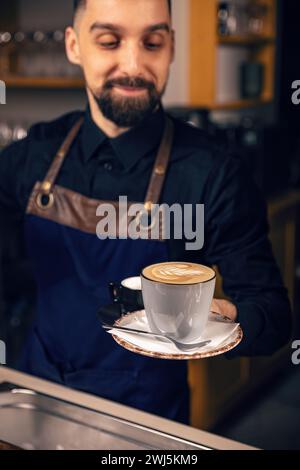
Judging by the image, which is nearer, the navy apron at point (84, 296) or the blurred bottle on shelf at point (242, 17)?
the navy apron at point (84, 296)

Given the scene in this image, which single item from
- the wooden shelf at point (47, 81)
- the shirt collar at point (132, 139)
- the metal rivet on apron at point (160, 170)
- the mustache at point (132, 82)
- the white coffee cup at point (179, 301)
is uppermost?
the mustache at point (132, 82)

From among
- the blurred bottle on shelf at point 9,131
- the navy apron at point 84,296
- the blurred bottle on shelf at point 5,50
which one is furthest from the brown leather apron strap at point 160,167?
the blurred bottle on shelf at point 5,50

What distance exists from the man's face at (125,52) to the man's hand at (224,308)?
0.23 metres

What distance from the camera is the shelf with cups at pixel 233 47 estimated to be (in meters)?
1.21

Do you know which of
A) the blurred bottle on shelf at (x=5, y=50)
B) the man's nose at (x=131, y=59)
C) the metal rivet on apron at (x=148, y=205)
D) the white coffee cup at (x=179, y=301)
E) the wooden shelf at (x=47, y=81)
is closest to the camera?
the white coffee cup at (x=179, y=301)

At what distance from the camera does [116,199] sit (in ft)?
2.67

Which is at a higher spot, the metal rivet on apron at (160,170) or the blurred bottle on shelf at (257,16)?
the blurred bottle on shelf at (257,16)

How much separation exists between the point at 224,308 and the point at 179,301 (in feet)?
0.26

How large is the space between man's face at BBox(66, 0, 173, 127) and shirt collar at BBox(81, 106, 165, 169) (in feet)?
0.09

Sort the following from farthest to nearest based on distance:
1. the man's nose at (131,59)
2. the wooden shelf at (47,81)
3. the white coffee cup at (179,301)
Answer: the wooden shelf at (47,81)
the man's nose at (131,59)
the white coffee cup at (179,301)

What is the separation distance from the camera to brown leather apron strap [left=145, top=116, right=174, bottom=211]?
799 millimetres

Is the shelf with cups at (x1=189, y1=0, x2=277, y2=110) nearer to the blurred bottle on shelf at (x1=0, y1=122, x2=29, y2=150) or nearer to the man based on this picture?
the man
